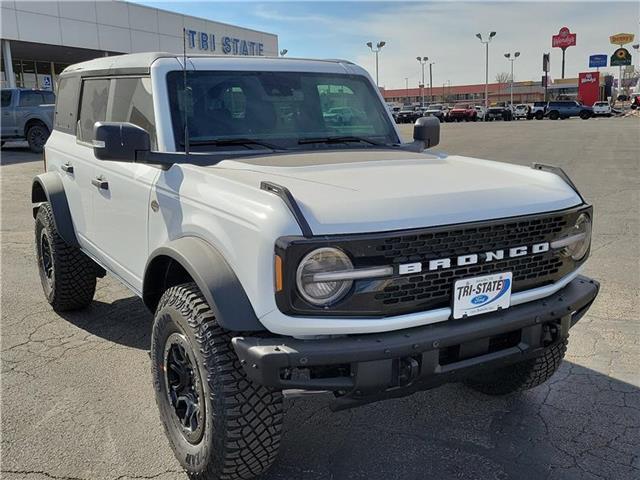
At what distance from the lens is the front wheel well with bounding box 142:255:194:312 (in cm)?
299

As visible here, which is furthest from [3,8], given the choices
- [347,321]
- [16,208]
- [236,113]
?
[347,321]

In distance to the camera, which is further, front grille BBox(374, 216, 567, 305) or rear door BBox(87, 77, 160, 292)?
rear door BBox(87, 77, 160, 292)

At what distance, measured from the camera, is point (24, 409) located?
3348mm

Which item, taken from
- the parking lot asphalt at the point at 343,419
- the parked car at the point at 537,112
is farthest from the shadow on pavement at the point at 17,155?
the parked car at the point at 537,112

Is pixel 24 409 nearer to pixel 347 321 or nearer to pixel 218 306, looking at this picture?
pixel 218 306

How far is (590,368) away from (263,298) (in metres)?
2.57

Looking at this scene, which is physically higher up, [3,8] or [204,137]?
[3,8]

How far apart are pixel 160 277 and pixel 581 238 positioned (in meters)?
2.13

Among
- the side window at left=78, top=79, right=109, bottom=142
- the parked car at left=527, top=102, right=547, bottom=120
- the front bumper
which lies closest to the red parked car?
the parked car at left=527, top=102, right=547, bottom=120

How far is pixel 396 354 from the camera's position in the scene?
7.34 feet

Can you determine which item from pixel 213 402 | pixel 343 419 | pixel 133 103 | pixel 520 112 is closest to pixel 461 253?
pixel 213 402

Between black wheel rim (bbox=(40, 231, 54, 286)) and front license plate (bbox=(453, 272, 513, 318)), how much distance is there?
3606mm

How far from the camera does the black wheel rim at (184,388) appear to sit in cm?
260

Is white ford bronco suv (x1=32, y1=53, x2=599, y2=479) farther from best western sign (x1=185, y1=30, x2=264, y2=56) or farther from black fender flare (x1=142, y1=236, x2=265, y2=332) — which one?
best western sign (x1=185, y1=30, x2=264, y2=56)
